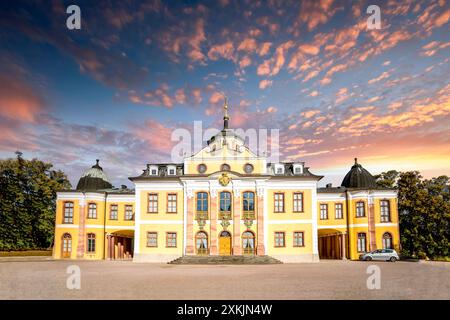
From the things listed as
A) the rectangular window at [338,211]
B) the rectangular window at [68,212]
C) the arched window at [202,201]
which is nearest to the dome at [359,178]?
the rectangular window at [338,211]

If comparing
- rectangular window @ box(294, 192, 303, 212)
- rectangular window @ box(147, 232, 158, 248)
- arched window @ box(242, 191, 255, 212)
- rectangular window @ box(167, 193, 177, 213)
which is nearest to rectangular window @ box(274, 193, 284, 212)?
rectangular window @ box(294, 192, 303, 212)

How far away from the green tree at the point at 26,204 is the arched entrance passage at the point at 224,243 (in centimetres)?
2357

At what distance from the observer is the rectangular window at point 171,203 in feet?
125

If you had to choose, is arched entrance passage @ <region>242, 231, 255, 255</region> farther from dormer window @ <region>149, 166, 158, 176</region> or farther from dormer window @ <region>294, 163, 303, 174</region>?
dormer window @ <region>149, 166, 158, 176</region>

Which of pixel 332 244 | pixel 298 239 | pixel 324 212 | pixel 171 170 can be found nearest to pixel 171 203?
pixel 171 170

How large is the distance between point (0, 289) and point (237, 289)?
9.04m

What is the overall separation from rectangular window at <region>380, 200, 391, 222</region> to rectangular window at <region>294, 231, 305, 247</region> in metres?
8.72

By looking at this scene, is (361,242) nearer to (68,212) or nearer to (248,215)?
(248,215)

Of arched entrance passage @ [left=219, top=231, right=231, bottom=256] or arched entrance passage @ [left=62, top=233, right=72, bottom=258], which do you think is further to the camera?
arched entrance passage @ [left=62, top=233, right=72, bottom=258]

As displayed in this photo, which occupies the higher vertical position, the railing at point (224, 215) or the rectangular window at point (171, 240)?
the railing at point (224, 215)

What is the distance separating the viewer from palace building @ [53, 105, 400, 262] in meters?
36.9

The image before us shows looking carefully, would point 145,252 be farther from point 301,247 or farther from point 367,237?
point 367,237

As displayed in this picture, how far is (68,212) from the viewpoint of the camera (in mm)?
40844

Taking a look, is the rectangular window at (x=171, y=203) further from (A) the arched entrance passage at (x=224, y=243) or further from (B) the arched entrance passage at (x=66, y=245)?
(B) the arched entrance passage at (x=66, y=245)
